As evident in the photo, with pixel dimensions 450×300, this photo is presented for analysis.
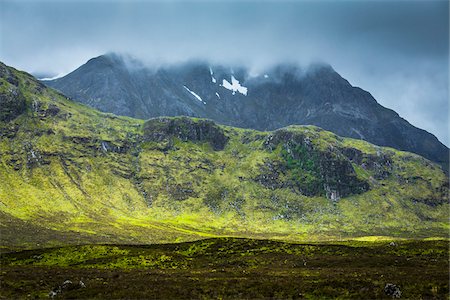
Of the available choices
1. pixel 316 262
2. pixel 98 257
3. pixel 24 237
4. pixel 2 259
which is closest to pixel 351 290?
pixel 316 262

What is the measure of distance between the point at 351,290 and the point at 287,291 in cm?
640

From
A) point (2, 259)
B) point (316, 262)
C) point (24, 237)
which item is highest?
point (316, 262)

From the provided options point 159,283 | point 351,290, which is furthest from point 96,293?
point 351,290

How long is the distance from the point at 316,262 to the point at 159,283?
36.3 metres

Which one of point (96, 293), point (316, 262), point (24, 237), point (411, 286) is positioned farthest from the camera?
point (24, 237)

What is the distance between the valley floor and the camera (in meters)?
38.7

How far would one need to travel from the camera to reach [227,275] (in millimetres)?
54375

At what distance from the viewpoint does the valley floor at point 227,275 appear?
127ft

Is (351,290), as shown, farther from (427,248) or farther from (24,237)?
(24,237)

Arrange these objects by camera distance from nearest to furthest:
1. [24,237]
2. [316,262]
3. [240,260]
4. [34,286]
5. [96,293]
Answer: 1. [96,293]
2. [34,286]
3. [316,262]
4. [240,260]
5. [24,237]

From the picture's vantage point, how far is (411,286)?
37.5 m

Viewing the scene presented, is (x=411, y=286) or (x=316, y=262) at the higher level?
(x=411, y=286)

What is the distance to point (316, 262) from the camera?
7106 cm

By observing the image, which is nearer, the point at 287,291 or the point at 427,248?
the point at 287,291
